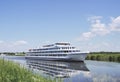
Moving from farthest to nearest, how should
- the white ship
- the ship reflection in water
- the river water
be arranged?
the white ship, the ship reflection in water, the river water

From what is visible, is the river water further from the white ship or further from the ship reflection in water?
the white ship

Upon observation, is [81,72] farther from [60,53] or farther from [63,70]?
[60,53]

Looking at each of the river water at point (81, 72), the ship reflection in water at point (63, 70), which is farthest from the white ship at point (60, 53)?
the river water at point (81, 72)

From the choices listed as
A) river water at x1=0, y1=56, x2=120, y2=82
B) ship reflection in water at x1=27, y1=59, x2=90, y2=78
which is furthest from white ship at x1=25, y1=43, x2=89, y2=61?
river water at x1=0, y1=56, x2=120, y2=82

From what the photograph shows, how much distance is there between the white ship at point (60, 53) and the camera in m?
84.8

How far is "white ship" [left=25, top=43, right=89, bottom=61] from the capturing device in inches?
3339

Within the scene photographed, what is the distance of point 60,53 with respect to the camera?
91.0m

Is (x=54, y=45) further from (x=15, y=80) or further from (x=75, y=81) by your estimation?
(x=15, y=80)

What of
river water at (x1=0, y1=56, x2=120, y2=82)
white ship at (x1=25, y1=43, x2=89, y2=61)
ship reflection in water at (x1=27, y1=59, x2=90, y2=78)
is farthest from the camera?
white ship at (x1=25, y1=43, x2=89, y2=61)

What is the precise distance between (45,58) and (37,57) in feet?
31.8

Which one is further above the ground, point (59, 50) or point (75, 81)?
point (59, 50)

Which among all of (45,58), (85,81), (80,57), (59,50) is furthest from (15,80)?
(45,58)

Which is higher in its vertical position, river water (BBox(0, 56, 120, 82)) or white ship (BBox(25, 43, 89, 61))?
white ship (BBox(25, 43, 89, 61))

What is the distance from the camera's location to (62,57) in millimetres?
89188
